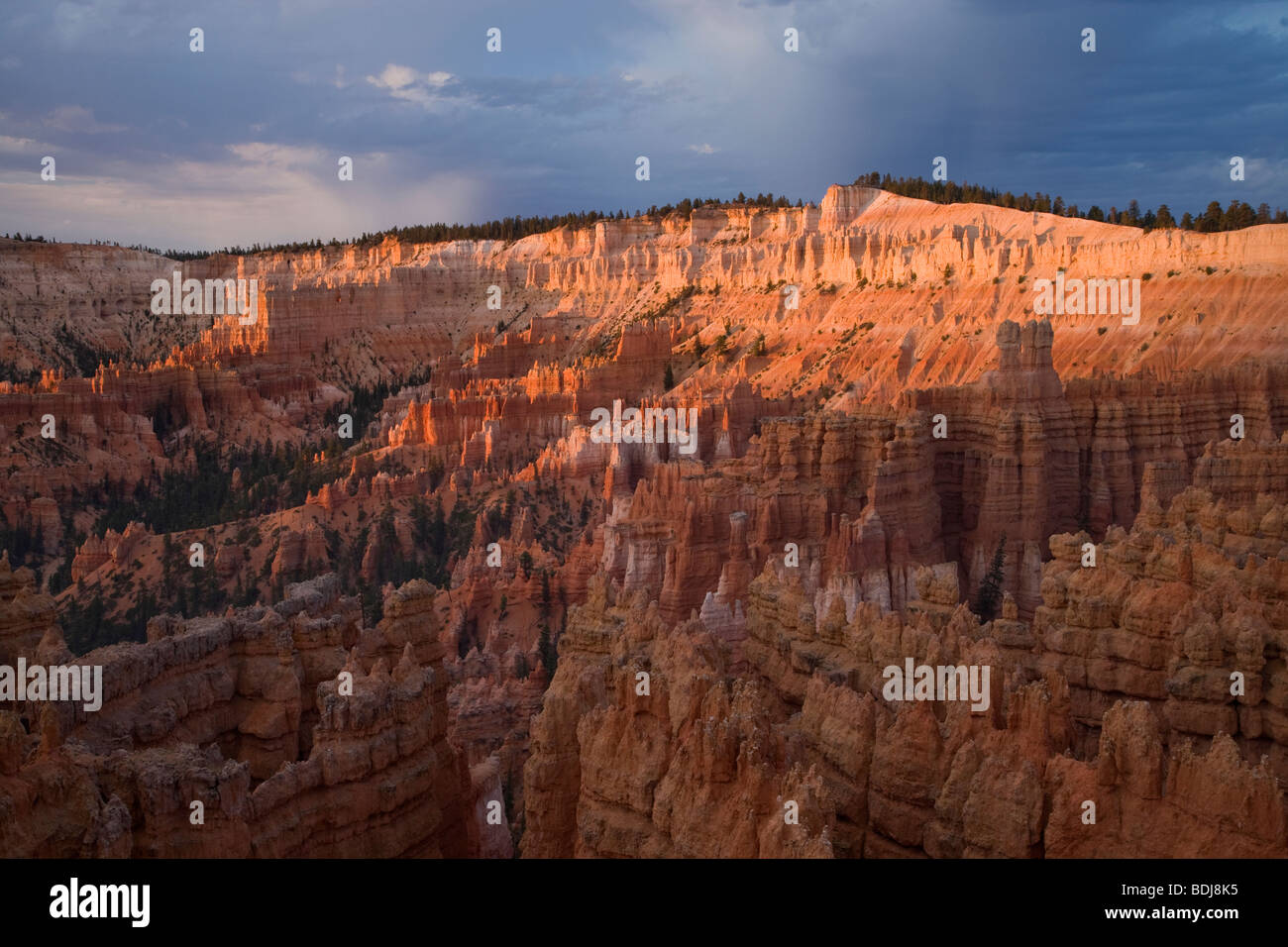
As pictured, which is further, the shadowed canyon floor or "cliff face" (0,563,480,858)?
the shadowed canyon floor

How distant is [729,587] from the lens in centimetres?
2825

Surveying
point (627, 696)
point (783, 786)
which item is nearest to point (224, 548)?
point (627, 696)

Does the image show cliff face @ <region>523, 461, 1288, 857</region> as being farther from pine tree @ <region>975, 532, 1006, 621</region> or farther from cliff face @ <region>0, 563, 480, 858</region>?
pine tree @ <region>975, 532, 1006, 621</region>

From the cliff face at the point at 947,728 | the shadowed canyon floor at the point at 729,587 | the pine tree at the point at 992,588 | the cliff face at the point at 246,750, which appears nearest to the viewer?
the cliff face at the point at 246,750

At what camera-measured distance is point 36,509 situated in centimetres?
6462

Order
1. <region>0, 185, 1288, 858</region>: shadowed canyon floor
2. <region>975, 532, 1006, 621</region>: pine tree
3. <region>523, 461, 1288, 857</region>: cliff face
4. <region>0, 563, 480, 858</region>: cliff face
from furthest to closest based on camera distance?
1. <region>975, 532, 1006, 621</region>: pine tree
2. <region>0, 185, 1288, 858</region>: shadowed canyon floor
3. <region>523, 461, 1288, 857</region>: cliff face
4. <region>0, 563, 480, 858</region>: cliff face

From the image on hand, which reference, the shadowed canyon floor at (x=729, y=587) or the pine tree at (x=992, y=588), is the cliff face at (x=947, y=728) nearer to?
the shadowed canyon floor at (x=729, y=587)

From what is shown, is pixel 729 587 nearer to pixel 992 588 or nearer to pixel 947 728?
pixel 992 588

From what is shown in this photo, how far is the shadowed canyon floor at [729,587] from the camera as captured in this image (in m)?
10.5

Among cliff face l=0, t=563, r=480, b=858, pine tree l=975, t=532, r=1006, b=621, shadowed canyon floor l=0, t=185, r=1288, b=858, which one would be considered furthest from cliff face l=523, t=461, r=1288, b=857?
pine tree l=975, t=532, r=1006, b=621

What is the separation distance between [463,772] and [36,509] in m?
59.1

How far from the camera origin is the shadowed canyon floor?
10.5 m

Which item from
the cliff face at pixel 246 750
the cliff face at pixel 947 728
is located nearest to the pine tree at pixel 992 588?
the cliff face at pixel 947 728

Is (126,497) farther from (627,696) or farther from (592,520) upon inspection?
(627,696)
